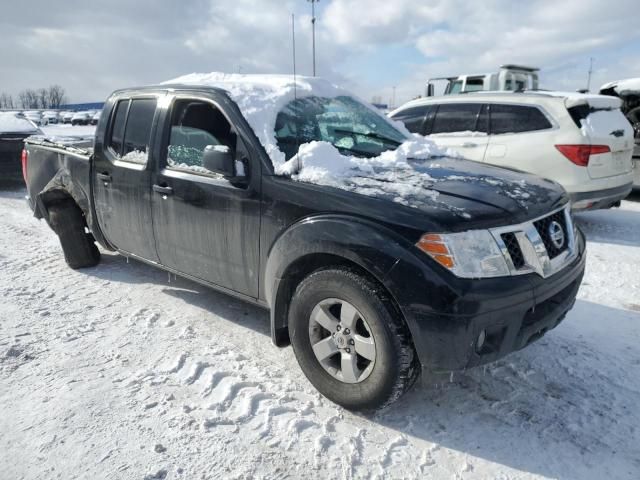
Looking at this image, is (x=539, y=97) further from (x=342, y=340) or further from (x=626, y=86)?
(x=342, y=340)

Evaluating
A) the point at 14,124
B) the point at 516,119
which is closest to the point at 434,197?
the point at 516,119

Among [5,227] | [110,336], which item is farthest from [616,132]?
[5,227]

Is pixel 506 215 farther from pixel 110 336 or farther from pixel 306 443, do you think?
pixel 110 336

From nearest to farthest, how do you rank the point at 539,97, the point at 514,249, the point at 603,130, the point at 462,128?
1. the point at 514,249
2. the point at 603,130
3. the point at 539,97
4. the point at 462,128

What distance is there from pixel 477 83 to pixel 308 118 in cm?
1250

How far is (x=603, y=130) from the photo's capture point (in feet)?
19.5

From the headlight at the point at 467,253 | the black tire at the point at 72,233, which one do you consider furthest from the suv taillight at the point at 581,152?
the black tire at the point at 72,233

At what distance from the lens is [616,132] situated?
6074mm

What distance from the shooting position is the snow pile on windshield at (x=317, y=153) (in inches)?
106

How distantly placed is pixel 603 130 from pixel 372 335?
5115 millimetres

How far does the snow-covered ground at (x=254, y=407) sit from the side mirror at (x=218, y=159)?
1.26 m

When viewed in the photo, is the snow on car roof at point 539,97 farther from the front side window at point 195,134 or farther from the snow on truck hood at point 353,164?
the front side window at point 195,134

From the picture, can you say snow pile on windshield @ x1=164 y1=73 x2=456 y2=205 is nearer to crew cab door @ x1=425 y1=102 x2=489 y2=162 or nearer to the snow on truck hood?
the snow on truck hood

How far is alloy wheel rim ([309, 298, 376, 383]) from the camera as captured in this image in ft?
8.21
